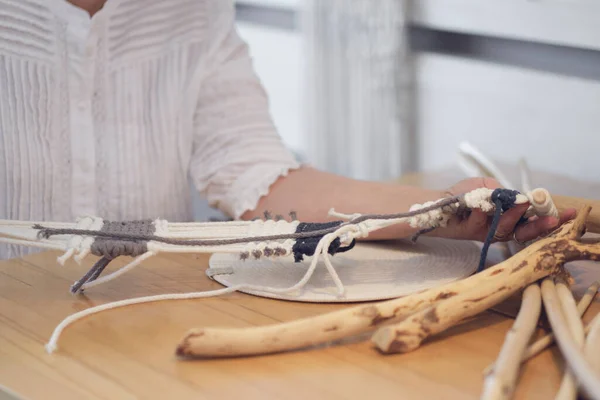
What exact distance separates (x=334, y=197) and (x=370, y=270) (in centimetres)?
16

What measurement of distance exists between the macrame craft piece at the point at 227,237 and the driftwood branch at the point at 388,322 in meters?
0.08

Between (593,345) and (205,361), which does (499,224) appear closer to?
(593,345)

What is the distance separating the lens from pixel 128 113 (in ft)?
3.67

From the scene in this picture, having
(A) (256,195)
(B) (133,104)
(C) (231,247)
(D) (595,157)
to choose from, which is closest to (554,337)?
(C) (231,247)

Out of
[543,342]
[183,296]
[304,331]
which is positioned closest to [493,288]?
[543,342]

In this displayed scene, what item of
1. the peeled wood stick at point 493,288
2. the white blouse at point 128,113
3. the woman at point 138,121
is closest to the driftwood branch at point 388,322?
the peeled wood stick at point 493,288

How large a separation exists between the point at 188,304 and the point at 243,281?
7 centimetres

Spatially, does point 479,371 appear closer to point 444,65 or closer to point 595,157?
point 595,157

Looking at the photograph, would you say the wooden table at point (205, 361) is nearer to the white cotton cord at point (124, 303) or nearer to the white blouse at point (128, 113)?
the white cotton cord at point (124, 303)

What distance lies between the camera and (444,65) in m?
2.76

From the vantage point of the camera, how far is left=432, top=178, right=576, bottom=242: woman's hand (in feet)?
2.55

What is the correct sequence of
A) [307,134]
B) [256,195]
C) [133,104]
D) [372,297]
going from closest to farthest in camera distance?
[372,297]
[256,195]
[133,104]
[307,134]

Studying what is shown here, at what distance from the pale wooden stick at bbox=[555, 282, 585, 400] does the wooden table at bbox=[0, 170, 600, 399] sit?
0.02 metres

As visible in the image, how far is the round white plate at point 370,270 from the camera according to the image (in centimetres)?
77
